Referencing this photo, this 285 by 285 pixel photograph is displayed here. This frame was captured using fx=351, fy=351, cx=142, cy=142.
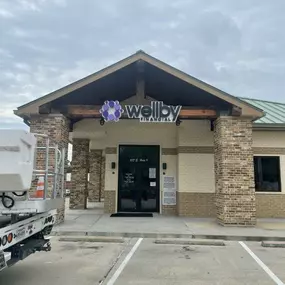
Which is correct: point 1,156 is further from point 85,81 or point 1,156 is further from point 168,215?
point 168,215

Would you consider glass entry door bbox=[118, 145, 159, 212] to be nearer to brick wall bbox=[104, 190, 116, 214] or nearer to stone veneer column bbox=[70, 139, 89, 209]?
brick wall bbox=[104, 190, 116, 214]

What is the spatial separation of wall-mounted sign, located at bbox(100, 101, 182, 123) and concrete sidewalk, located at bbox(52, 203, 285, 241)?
3.56 m

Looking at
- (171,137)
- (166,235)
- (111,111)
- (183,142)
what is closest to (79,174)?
(171,137)

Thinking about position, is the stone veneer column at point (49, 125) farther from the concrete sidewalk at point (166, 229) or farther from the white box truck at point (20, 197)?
the white box truck at point (20, 197)

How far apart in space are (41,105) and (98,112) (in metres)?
1.95

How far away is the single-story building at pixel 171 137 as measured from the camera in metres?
11.9

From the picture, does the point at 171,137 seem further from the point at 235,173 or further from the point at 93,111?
the point at 93,111

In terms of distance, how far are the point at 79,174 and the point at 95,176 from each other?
4.76 m

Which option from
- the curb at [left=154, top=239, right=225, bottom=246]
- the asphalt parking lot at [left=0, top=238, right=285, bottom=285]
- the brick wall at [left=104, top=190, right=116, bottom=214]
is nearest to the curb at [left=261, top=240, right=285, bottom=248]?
the asphalt parking lot at [left=0, top=238, right=285, bottom=285]

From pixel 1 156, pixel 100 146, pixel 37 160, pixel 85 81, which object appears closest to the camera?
pixel 1 156

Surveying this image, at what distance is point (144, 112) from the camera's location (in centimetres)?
1179

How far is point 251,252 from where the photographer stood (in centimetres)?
833

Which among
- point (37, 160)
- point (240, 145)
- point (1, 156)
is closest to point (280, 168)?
point (240, 145)

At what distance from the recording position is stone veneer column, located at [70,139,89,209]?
18.1 m
